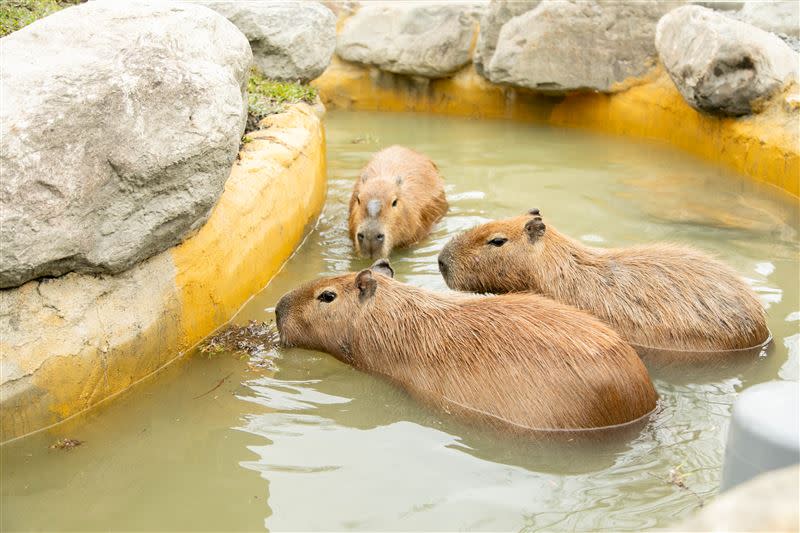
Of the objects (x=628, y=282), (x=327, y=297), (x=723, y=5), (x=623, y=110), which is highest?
(x=723, y=5)

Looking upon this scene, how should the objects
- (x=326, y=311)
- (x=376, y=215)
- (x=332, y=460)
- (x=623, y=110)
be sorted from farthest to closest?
(x=623, y=110) → (x=376, y=215) → (x=326, y=311) → (x=332, y=460)

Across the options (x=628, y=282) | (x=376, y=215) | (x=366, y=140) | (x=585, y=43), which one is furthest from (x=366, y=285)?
(x=585, y=43)

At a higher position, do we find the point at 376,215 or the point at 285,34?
the point at 285,34

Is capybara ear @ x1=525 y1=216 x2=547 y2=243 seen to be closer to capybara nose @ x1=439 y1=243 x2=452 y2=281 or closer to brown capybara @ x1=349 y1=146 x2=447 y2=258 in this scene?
capybara nose @ x1=439 y1=243 x2=452 y2=281

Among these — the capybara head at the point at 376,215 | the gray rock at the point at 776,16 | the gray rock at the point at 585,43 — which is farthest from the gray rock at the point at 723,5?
the capybara head at the point at 376,215

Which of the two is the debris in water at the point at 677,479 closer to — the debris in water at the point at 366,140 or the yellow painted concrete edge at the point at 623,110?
the yellow painted concrete edge at the point at 623,110

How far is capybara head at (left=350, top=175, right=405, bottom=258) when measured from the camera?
6566 mm

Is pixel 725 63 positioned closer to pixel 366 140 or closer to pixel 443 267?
pixel 443 267

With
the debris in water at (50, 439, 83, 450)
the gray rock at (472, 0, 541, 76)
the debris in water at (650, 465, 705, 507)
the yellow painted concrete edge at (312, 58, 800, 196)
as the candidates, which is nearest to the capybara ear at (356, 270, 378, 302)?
the debris in water at (50, 439, 83, 450)

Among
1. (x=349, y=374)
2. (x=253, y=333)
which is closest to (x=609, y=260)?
(x=349, y=374)

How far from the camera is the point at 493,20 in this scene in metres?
11.2

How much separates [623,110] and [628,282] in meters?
6.03

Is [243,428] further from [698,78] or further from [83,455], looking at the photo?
[698,78]

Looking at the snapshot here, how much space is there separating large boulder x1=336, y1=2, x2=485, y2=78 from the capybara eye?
772 cm
